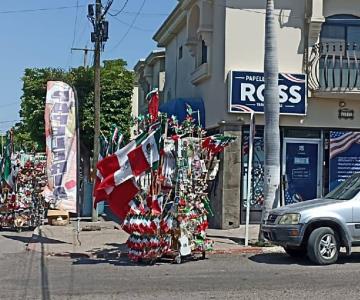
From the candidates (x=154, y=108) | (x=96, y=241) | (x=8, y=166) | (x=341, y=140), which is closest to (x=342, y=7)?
(x=341, y=140)

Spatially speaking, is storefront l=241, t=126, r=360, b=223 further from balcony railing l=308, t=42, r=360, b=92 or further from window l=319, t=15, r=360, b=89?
window l=319, t=15, r=360, b=89

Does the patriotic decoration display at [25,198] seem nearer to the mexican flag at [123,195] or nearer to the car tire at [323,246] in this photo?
the mexican flag at [123,195]

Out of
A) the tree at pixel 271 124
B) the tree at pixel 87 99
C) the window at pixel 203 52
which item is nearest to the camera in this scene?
the tree at pixel 271 124

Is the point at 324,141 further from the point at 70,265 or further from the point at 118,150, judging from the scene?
the point at 70,265

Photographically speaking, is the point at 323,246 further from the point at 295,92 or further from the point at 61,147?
the point at 295,92

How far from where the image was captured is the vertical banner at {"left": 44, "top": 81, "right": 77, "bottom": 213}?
15.8 metres

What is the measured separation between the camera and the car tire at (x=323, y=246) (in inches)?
475

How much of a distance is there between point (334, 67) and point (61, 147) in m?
8.10

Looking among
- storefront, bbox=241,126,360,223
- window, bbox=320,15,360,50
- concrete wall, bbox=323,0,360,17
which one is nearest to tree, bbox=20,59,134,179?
storefront, bbox=241,126,360,223

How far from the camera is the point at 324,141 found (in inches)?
749

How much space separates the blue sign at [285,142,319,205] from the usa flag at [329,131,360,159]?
0.49 meters

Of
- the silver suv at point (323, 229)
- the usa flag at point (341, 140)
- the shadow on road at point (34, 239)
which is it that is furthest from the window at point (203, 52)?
the silver suv at point (323, 229)

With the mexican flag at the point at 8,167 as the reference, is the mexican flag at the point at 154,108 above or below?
above

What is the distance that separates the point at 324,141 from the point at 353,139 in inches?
35.5
